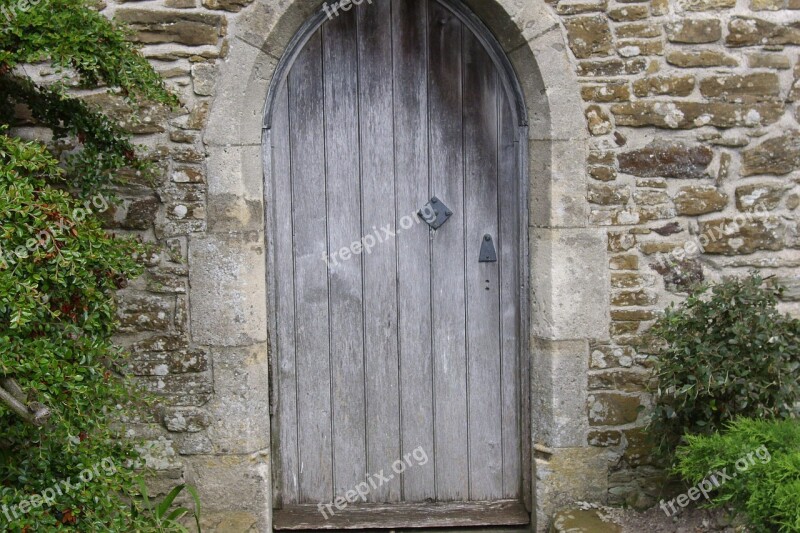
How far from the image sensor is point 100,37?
122 inches

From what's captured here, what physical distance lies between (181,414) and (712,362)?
7.45 feet

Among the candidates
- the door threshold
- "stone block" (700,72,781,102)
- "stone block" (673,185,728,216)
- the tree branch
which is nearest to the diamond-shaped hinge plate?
"stone block" (673,185,728,216)

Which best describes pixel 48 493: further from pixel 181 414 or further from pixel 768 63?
pixel 768 63

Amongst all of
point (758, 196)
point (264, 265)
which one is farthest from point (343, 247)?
point (758, 196)

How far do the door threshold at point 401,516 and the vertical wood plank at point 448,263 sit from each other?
0.31 feet

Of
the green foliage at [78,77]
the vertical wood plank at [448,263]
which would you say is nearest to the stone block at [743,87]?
the vertical wood plank at [448,263]

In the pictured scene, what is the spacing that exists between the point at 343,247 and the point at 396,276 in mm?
287

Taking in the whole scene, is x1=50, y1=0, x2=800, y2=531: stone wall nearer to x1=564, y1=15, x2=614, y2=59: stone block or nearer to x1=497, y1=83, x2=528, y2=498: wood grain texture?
x1=564, y1=15, x2=614, y2=59: stone block

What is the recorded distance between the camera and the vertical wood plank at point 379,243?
4.02m

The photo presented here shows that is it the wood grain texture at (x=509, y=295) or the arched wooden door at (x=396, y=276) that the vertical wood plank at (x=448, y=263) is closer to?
the arched wooden door at (x=396, y=276)

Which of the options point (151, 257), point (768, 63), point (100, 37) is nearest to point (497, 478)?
point (151, 257)

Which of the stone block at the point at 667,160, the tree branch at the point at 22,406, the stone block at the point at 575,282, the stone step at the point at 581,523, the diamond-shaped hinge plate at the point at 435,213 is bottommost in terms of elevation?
the stone step at the point at 581,523

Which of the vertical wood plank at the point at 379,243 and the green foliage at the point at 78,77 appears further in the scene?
the vertical wood plank at the point at 379,243

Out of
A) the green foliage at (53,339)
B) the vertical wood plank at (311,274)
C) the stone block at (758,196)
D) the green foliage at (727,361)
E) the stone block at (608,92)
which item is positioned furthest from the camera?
the vertical wood plank at (311,274)
